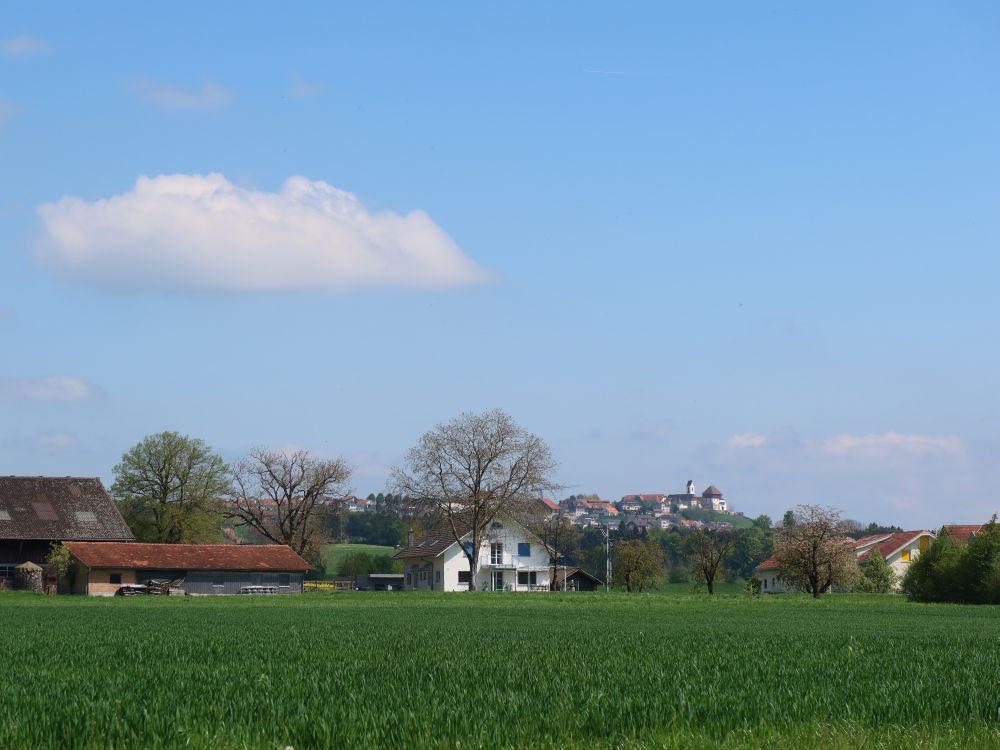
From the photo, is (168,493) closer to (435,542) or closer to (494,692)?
(435,542)

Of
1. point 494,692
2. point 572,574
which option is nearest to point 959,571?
point 494,692

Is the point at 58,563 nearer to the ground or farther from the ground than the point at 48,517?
nearer to the ground

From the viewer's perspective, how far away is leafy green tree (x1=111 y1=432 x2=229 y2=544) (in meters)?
104

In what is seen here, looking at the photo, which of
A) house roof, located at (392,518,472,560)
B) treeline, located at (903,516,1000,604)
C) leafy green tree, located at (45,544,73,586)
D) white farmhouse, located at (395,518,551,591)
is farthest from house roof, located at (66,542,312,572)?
treeline, located at (903,516,1000,604)

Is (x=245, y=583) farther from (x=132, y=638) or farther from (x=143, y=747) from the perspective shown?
(x=143, y=747)

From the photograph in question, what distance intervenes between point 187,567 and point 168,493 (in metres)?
23.7

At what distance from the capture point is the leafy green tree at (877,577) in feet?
357

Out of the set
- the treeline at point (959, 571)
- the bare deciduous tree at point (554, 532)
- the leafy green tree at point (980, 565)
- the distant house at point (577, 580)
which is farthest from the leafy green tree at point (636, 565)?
the leafy green tree at point (980, 565)

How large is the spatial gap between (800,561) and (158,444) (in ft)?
193

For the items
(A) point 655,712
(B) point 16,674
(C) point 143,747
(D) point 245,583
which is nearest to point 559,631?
(B) point 16,674

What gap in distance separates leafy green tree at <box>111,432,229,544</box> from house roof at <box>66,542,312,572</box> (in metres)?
17.5

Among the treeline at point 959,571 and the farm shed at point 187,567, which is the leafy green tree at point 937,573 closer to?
the treeline at point 959,571

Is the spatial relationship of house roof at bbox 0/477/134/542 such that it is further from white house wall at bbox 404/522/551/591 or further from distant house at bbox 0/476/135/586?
white house wall at bbox 404/522/551/591

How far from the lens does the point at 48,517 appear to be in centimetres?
8800
